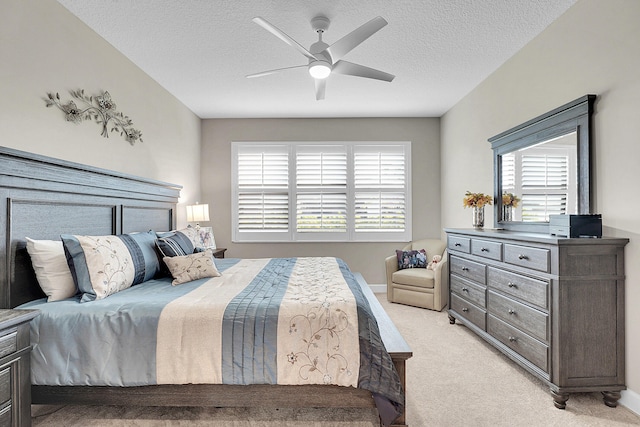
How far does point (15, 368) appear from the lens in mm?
1578

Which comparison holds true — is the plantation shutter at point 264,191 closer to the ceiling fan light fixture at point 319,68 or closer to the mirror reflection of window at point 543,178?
the ceiling fan light fixture at point 319,68

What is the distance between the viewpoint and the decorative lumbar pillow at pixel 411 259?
461 cm

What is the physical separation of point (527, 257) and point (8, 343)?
9.97ft

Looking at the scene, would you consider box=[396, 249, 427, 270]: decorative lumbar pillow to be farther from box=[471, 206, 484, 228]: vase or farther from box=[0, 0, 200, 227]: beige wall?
box=[0, 0, 200, 227]: beige wall

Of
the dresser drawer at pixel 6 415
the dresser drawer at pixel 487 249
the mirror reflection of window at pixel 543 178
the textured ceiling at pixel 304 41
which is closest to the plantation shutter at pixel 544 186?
the mirror reflection of window at pixel 543 178

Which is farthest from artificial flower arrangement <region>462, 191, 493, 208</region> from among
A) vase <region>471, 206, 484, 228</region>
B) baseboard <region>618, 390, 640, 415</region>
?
baseboard <region>618, 390, 640, 415</region>

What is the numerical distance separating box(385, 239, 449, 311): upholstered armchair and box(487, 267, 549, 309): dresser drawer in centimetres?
114

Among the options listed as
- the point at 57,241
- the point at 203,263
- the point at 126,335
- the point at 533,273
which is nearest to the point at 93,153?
the point at 57,241

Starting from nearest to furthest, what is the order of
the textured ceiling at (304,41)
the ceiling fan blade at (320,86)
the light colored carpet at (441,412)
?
the light colored carpet at (441,412)
the textured ceiling at (304,41)
the ceiling fan blade at (320,86)

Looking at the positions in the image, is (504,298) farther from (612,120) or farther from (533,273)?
(612,120)

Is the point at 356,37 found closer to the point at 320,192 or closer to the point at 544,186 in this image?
the point at 544,186

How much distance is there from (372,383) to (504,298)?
1539 millimetres

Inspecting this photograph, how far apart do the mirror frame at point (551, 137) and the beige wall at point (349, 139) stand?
65.1 inches

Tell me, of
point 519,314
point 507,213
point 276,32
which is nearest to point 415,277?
point 507,213
